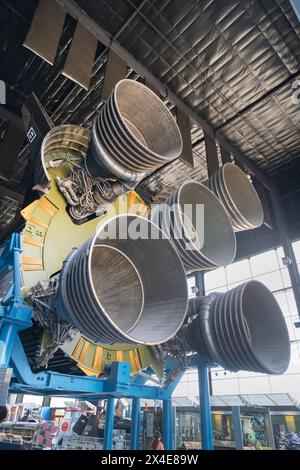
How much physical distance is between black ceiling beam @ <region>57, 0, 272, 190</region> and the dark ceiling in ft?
0.48

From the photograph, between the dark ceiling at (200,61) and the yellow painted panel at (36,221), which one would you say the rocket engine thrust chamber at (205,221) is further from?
the dark ceiling at (200,61)

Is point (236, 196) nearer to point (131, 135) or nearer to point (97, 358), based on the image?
point (131, 135)

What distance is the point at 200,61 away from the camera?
28.1ft

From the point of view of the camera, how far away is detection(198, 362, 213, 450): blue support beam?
532cm

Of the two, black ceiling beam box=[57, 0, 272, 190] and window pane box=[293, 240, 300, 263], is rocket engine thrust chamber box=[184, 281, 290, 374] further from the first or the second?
window pane box=[293, 240, 300, 263]

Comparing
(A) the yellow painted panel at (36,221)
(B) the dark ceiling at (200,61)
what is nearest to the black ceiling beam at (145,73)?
(B) the dark ceiling at (200,61)

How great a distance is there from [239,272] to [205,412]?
439 inches

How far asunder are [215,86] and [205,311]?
23.0 ft

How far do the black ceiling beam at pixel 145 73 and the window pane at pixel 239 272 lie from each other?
17.5ft

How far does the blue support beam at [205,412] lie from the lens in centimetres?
532

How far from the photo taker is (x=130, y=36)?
794 centimetres

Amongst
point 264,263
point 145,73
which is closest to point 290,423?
point 264,263
